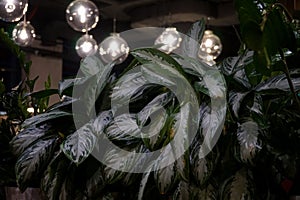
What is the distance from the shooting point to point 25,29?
5.21 meters

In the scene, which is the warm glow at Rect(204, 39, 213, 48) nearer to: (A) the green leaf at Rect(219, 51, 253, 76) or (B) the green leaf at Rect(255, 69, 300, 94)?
(A) the green leaf at Rect(219, 51, 253, 76)

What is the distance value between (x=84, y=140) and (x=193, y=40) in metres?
0.39

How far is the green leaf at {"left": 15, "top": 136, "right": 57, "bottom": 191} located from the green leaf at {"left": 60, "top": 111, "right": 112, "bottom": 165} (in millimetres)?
93

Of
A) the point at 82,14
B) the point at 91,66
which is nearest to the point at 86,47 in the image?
the point at 82,14

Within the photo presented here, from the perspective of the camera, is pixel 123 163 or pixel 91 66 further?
pixel 91 66

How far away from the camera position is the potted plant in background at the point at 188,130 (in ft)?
2.95

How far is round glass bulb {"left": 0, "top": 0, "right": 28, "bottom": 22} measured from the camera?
3875 mm

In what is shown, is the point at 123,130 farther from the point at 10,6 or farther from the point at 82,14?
the point at 82,14

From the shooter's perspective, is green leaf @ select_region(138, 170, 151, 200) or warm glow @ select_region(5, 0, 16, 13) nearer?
green leaf @ select_region(138, 170, 151, 200)

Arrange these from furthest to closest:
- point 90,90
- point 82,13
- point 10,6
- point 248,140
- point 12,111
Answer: point 82,13 < point 10,6 < point 12,111 < point 90,90 < point 248,140

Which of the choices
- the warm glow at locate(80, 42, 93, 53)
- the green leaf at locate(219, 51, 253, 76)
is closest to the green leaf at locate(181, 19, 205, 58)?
the green leaf at locate(219, 51, 253, 76)

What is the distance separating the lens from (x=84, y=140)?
1029 millimetres

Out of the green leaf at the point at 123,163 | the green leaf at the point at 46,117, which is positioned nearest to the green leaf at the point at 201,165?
the green leaf at the point at 123,163

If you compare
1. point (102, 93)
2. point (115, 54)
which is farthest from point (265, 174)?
point (115, 54)
